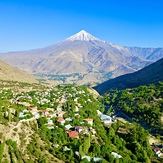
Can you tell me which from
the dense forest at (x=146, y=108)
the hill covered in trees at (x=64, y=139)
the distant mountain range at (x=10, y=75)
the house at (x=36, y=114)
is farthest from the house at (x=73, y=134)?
the distant mountain range at (x=10, y=75)

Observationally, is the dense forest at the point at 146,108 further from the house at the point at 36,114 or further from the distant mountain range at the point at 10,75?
the distant mountain range at the point at 10,75

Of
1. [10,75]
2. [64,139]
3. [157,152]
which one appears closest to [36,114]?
[64,139]

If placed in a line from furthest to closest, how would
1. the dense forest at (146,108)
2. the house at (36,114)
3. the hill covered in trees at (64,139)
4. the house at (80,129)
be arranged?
the dense forest at (146,108) < the house at (36,114) < the house at (80,129) < the hill covered in trees at (64,139)

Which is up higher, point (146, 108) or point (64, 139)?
point (146, 108)

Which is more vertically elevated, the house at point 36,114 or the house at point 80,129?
the house at point 36,114

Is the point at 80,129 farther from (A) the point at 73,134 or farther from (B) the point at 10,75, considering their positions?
(B) the point at 10,75

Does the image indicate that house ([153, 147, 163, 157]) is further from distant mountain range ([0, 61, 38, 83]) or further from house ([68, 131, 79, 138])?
distant mountain range ([0, 61, 38, 83])

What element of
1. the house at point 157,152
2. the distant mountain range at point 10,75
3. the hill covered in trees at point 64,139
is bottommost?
the house at point 157,152

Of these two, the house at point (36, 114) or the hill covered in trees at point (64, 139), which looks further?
the house at point (36, 114)

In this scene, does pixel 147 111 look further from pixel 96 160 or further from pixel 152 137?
pixel 96 160

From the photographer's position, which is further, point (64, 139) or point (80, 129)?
point (80, 129)

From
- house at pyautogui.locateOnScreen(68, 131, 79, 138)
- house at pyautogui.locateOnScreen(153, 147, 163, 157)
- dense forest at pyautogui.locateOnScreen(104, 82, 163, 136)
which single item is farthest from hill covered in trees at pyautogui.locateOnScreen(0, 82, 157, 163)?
dense forest at pyautogui.locateOnScreen(104, 82, 163, 136)

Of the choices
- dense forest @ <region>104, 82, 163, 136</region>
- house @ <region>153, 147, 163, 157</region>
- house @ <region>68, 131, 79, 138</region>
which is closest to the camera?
house @ <region>68, 131, 79, 138</region>

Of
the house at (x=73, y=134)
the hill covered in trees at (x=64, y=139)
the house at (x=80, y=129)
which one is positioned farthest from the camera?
the house at (x=80, y=129)
